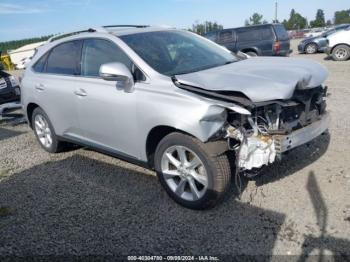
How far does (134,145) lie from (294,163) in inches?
81.7

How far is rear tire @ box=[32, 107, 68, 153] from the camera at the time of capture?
586 cm

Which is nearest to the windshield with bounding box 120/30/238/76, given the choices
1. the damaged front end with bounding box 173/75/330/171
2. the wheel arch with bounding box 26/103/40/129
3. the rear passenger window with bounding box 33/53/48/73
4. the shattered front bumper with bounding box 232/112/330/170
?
the damaged front end with bounding box 173/75/330/171

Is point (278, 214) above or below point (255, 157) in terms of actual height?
below

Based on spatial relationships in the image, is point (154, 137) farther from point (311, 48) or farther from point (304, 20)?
point (304, 20)

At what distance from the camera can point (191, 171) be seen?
387cm

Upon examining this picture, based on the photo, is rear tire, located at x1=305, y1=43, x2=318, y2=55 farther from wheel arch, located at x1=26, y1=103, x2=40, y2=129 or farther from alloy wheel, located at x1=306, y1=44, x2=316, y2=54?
wheel arch, located at x1=26, y1=103, x2=40, y2=129

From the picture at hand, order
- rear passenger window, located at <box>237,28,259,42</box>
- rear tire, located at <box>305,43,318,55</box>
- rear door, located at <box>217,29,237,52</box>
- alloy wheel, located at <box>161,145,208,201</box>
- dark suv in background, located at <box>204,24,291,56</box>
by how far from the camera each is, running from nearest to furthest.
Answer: alloy wheel, located at <box>161,145,208,201</box> → dark suv in background, located at <box>204,24,291,56</box> → rear passenger window, located at <box>237,28,259,42</box> → rear door, located at <box>217,29,237,52</box> → rear tire, located at <box>305,43,318,55</box>

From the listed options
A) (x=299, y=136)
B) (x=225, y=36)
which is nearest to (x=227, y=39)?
(x=225, y=36)

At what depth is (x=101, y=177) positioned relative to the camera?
504 centimetres

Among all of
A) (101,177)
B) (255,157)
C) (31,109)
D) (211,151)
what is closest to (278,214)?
(255,157)

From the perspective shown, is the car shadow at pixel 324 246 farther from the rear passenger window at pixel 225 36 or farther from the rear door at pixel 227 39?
the rear passenger window at pixel 225 36

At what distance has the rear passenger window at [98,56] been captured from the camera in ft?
14.4

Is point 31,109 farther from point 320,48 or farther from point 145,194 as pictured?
point 320,48

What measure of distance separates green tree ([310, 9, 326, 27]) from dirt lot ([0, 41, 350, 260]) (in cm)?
9345
